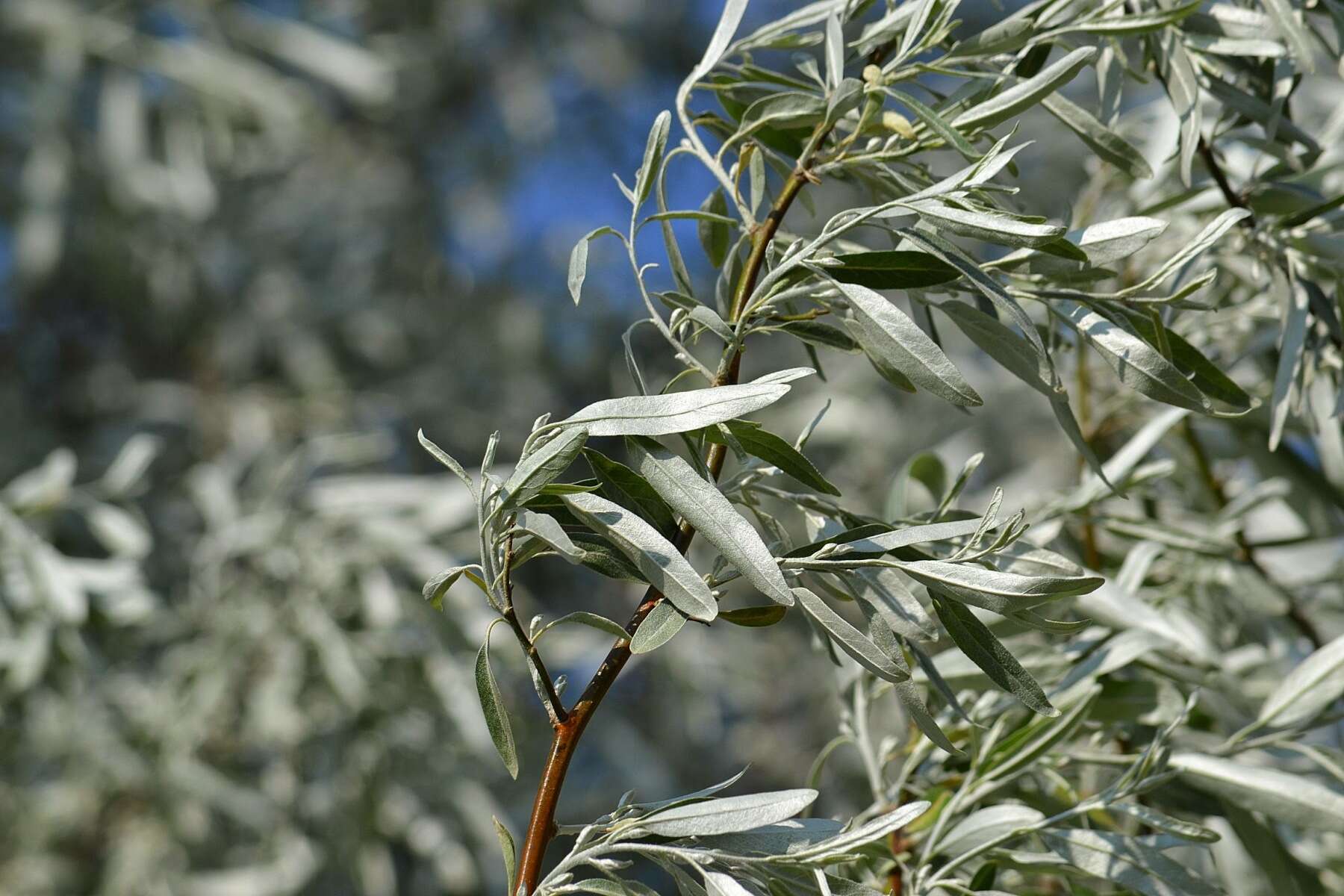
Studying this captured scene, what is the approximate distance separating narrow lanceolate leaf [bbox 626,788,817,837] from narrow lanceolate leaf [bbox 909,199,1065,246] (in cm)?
12

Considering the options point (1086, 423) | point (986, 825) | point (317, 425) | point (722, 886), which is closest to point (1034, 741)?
point (986, 825)

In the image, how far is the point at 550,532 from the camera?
0.25m

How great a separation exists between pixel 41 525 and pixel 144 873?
50 cm

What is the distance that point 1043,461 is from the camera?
69.7 inches

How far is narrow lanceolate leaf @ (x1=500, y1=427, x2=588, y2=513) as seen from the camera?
248 millimetres

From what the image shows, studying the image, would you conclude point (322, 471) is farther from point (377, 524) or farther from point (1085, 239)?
point (1085, 239)

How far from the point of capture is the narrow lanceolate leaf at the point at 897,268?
27cm

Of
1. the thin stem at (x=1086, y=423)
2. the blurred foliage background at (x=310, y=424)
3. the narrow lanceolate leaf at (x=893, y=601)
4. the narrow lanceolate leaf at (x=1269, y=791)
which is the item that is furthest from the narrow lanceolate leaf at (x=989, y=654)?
the blurred foliage background at (x=310, y=424)

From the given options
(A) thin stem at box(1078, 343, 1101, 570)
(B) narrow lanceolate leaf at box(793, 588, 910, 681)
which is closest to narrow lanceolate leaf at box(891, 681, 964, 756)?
(B) narrow lanceolate leaf at box(793, 588, 910, 681)

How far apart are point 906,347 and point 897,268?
24 mm

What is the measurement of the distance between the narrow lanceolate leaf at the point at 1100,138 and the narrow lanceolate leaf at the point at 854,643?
0.14 m

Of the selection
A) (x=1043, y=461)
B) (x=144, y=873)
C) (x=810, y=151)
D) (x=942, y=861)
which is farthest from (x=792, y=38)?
(x=1043, y=461)

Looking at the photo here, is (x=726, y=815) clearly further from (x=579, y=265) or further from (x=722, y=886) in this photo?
(x=579, y=265)

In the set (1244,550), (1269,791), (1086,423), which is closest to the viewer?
(1269,791)
